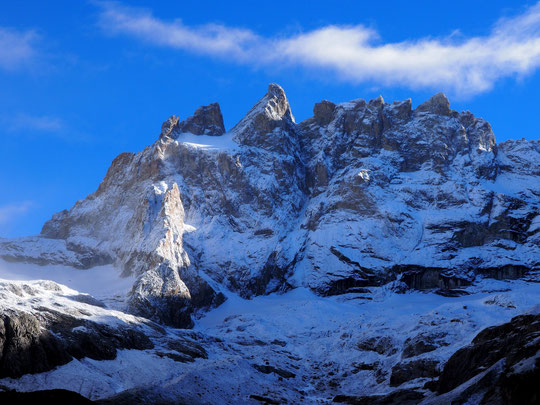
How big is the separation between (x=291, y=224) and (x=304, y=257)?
1735 centimetres

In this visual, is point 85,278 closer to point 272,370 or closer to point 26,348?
point 272,370

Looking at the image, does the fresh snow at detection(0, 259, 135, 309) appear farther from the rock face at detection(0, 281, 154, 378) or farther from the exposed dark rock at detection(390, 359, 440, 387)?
the exposed dark rock at detection(390, 359, 440, 387)

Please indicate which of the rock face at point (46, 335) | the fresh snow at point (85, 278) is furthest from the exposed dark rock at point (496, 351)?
the fresh snow at point (85, 278)

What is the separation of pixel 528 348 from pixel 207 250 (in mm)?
121703

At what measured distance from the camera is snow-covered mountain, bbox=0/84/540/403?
101438mm

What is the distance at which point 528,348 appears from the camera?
49562 millimetres

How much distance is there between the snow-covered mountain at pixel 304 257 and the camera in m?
101

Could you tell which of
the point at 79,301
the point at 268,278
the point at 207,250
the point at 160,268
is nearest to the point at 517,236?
the point at 268,278

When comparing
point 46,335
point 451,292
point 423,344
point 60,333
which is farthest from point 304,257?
point 46,335

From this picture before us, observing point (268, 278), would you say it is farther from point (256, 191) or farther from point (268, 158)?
point (268, 158)

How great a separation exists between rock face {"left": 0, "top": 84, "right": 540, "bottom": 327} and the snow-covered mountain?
17.1 inches

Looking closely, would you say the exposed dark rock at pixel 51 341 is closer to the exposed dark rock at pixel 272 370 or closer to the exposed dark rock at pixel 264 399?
the exposed dark rock at pixel 272 370

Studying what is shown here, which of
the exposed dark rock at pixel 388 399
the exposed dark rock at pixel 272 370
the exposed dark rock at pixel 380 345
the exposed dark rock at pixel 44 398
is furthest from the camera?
the exposed dark rock at pixel 380 345

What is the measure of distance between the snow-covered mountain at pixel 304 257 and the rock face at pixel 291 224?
0.43 metres
